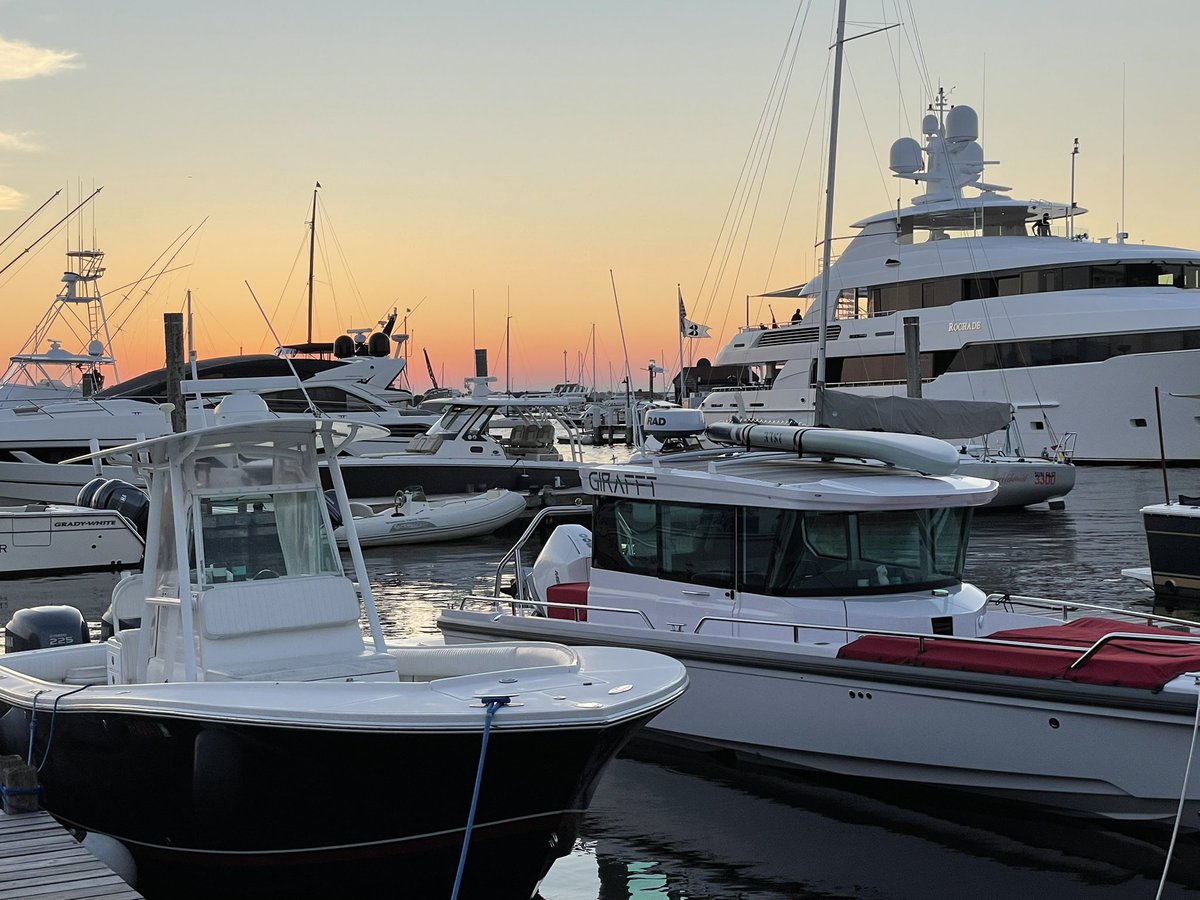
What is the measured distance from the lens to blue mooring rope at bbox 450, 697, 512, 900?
6.41m

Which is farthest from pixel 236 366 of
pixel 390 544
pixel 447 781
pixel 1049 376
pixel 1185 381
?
pixel 447 781

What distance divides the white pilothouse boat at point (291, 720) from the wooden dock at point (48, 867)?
42cm

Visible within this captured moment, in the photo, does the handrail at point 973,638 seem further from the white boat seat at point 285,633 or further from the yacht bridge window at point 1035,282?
the yacht bridge window at point 1035,282

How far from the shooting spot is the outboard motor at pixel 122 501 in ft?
75.0

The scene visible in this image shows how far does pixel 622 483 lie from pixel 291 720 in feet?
16.0

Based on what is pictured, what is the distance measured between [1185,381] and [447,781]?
3886 centimetres

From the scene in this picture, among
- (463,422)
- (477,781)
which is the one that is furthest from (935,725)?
(463,422)

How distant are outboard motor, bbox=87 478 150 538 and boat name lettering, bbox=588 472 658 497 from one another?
14097mm

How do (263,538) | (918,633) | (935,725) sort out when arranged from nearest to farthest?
(263,538) → (935,725) → (918,633)

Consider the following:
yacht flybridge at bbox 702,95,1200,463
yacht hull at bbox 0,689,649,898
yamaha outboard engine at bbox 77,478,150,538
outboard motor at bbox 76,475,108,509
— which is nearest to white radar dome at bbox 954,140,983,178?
yacht flybridge at bbox 702,95,1200,463

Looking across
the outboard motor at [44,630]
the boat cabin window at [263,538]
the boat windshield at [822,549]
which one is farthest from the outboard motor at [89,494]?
the boat cabin window at [263,538]

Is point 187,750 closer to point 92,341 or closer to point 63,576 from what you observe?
point 63,576

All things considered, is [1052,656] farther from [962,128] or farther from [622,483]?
[962,128]

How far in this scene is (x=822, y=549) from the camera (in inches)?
388
